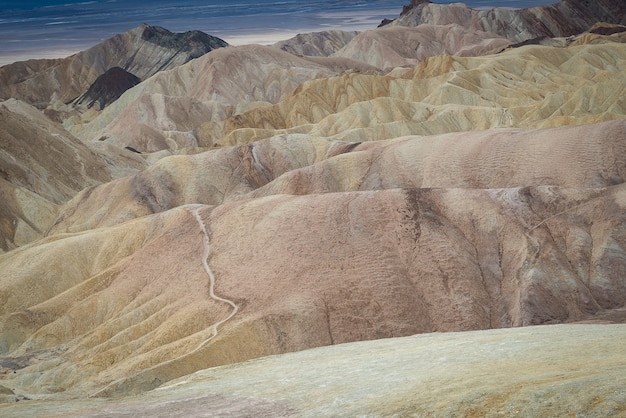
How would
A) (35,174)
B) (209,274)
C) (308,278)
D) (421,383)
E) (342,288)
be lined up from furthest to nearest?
(35,174) → (209,274) → (308,278) → (342,288) → (421,383)

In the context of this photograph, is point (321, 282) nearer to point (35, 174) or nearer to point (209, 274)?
point (209, 274)

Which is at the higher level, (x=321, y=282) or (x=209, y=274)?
(x=321, y=282)

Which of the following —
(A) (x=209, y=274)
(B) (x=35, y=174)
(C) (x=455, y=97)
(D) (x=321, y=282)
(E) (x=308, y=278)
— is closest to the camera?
(D) (x=321, y=282)

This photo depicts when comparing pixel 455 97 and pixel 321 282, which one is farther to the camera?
pixel 455 97

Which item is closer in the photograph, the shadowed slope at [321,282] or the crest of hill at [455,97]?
the shadowed slope at [321,282]

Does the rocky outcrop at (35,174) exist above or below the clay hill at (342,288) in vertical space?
below

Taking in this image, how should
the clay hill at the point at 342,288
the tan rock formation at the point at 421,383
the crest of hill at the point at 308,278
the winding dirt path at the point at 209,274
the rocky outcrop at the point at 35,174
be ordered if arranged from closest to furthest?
1. the tan rock formation at the point at 421,383
2. the clay hill at the point at 342,288
3. the crest of hill at the point at 308,278
4. the winding dirt path at the point at 209,274
5. the rocky outcrop at the point at 35,174

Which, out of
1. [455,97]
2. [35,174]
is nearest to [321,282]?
[35,174]

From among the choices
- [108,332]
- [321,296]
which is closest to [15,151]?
[108,332]

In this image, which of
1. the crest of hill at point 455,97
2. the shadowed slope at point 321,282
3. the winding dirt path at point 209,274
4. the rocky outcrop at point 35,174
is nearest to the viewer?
the shadowed slope at point 321,282

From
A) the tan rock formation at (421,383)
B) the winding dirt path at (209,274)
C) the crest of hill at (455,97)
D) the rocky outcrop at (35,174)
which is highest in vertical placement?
the tan rock formation at (421,383)

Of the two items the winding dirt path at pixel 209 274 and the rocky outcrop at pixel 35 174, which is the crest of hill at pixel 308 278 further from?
the rocky outcrop at pixel 35 174

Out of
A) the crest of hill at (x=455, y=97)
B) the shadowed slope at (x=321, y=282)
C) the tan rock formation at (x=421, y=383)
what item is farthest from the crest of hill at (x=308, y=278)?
the crest of hill at (x=455, y=97)
